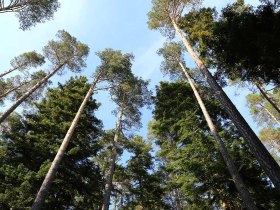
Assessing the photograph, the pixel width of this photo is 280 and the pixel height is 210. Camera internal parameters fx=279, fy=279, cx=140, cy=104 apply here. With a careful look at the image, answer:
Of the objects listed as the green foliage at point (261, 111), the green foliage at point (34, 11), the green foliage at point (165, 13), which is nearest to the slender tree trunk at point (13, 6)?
the green foliage at point (34, 11)

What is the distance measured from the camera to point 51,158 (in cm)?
1305

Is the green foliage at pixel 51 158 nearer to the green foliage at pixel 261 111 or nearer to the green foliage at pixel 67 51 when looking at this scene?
the green foliage at pixel 67 51

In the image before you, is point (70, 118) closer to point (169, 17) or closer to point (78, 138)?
point (78, 138)

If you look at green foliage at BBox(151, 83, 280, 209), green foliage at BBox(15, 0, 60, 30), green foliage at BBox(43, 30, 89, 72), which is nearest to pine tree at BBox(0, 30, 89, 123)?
green foliage at BBox(43, 30, 89, 72)

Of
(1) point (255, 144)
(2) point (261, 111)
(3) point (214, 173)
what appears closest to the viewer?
(1) point (255, 144)

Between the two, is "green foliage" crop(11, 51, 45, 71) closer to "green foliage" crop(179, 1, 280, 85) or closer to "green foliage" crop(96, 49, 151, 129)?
"green foliage" crop(96, 49, 151, 129)

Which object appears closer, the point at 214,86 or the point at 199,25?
the point at 214,86

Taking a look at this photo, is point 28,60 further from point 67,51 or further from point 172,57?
point 172,57

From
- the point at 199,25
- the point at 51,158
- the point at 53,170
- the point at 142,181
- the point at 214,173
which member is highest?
the point at 199,25

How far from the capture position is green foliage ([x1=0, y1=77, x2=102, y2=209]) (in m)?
10.5

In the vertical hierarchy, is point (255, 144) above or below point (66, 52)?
below

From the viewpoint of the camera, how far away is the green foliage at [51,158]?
10547 millimetres

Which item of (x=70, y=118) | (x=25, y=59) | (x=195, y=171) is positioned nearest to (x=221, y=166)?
(x=195, y=171)

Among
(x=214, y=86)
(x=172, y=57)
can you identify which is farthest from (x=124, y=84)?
(x=214, y=86)
